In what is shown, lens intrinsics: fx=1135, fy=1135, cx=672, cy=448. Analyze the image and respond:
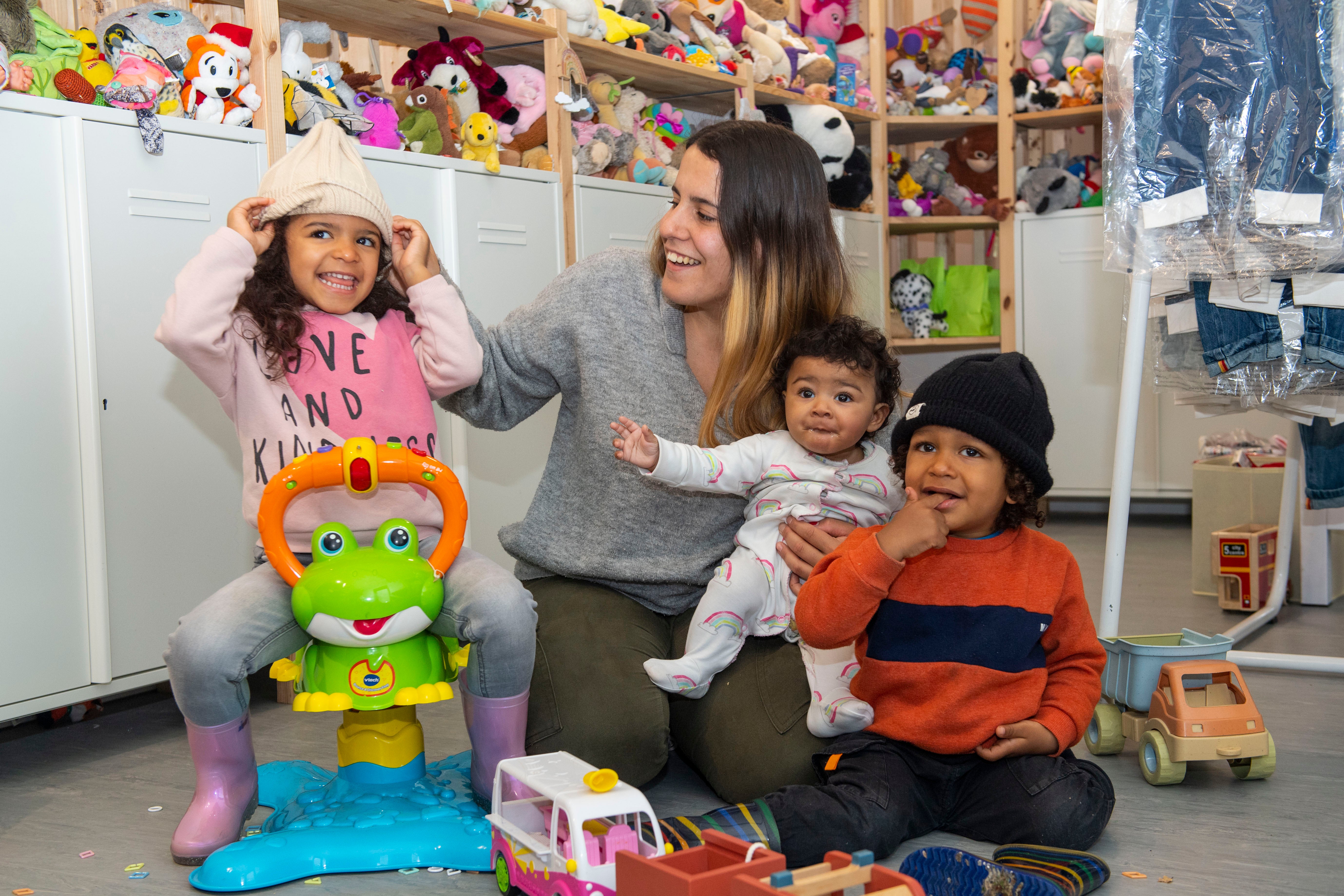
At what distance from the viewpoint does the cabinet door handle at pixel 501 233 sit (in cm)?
244

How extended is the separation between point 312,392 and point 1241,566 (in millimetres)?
2162

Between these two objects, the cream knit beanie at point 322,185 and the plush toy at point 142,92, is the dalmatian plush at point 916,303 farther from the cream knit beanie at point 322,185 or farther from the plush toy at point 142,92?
the cream knit beanie at point 322,185

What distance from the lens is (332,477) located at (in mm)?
1293

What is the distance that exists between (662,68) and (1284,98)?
1613mm

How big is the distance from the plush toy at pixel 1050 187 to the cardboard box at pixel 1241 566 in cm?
163

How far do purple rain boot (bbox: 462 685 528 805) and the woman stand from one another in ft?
0.58

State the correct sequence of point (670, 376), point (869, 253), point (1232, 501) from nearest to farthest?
point (670, 376)
point (1232, 501)
point (869, 253)

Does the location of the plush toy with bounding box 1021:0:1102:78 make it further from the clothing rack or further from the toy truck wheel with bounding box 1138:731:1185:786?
the toy truck wheel with bounding box 1138:731:1185:786

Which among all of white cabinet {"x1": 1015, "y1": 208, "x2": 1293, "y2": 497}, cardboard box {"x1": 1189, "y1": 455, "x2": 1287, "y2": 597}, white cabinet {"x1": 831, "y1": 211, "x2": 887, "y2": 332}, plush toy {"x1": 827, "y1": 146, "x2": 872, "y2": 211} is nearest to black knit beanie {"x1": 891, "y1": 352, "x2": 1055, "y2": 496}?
cardboard box {"x1": 1189, "y1": 455, "x2": 1287, "y2": 597}

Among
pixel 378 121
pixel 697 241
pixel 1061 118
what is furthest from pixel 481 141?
pixel 1061 118

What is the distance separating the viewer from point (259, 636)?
1.29 m

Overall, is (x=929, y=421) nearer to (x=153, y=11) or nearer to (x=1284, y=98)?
(x=1284, y=98)

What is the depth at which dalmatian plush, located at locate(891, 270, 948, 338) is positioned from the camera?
4141 mm

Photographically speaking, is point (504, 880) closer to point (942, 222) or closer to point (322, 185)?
point (322, 185)
